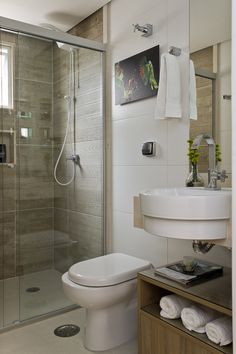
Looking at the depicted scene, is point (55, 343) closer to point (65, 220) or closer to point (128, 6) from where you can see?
point (65, 220)

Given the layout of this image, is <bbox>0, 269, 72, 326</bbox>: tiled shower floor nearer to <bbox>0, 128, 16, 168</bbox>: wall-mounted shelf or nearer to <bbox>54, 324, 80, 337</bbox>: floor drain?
<bbox>54, 324, 80, 337</bbox>: floor drain

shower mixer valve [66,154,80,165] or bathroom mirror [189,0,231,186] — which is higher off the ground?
bathroom mirror [189,0,231,186]

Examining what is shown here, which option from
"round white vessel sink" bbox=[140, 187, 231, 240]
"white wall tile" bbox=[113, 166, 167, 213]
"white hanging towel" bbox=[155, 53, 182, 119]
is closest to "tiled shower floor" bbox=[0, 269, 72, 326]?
"white wall tile" bbox=[113, 166, 167, 213]

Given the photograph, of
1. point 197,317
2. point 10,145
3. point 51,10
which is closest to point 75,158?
point 10,145

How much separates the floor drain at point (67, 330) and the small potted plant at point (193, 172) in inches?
47.1

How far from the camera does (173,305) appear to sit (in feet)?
4.91

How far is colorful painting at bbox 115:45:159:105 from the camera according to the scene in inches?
82.0

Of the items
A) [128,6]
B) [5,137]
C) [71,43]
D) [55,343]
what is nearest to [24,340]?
[55,343]

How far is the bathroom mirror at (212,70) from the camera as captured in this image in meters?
1.65

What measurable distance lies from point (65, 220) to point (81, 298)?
1.06 m

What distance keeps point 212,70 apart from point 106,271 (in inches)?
50.7

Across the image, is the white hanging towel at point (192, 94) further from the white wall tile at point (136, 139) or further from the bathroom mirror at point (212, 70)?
the white wall tile at point (136, 139)

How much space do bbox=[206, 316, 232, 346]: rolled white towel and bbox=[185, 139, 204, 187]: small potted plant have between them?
0.73 metres

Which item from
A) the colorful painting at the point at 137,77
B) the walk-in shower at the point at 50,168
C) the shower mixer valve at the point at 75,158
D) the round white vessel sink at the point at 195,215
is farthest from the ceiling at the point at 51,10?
the round white vessel sink at the point at 195,215
